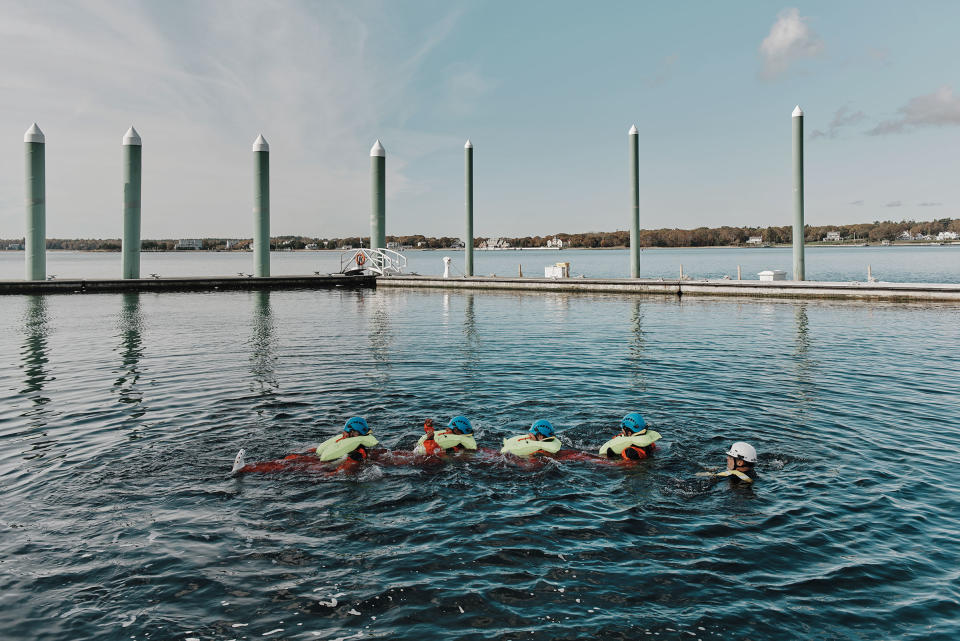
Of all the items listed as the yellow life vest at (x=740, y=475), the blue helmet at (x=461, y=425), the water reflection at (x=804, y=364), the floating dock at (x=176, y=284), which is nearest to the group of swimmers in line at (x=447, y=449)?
the blue helmet at (x=461, y=425)

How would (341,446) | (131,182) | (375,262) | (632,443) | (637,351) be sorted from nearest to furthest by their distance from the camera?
1. (341,446)
2. (632,443)
3. (637,351)
4. (131,182)
5. (375,262)

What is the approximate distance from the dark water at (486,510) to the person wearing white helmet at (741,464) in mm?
209

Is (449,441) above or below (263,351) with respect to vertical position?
below

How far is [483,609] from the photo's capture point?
552 centimetres

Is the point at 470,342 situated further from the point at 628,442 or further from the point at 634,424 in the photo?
the point at 628,442

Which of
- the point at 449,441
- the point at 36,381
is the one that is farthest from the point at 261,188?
the point at 449,441

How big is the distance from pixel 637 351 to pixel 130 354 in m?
16.7

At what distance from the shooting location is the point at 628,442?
360 inches

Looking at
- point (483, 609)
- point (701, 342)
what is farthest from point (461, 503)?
point (701, 342)

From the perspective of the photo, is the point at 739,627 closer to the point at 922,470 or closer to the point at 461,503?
the point at 461,503

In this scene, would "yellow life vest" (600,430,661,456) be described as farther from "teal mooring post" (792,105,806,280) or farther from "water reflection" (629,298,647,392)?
"teal mooring post" (792,105,806,280)

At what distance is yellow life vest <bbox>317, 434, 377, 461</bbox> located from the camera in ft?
29.5

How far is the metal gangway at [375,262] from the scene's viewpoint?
53.1m

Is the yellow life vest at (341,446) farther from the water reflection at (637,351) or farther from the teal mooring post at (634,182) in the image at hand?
the teal mooring post at (634,182)
